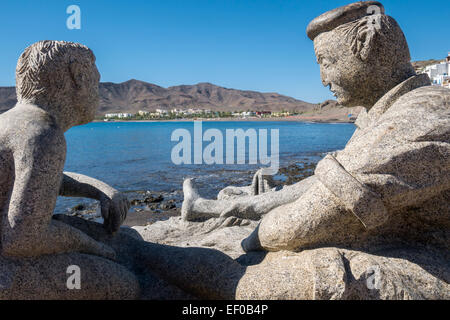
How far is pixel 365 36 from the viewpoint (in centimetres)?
301

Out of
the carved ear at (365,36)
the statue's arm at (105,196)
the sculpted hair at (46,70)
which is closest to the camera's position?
the sculpted hair at (46,70)

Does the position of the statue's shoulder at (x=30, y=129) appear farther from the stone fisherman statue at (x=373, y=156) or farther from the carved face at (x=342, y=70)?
the carved face at (x=342, y=70)

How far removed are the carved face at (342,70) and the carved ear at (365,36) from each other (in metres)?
0.06

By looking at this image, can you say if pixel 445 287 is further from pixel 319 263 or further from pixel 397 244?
pixel 319 263

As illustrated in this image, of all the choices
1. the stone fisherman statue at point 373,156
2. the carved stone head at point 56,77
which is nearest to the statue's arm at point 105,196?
the carved stone head at point 56,77

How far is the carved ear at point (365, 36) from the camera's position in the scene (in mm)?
2979

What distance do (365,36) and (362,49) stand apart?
0.34 ft

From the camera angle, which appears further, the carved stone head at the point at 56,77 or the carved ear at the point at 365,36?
the carved ear at the point at 365,36

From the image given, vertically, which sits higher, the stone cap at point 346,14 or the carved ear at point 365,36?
the stone cap at point 346,14

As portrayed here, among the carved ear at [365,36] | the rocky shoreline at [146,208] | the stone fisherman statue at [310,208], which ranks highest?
the carved ear at [365,36]

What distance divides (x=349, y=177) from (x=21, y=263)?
225 centimetres

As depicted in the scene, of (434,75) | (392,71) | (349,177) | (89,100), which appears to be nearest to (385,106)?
(392,71)

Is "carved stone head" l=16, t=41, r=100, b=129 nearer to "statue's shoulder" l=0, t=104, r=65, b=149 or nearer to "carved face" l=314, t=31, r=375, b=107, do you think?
"statue's shoulder" l=0, t=104, r=65, b=149

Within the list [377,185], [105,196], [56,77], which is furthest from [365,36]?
[105,196]
